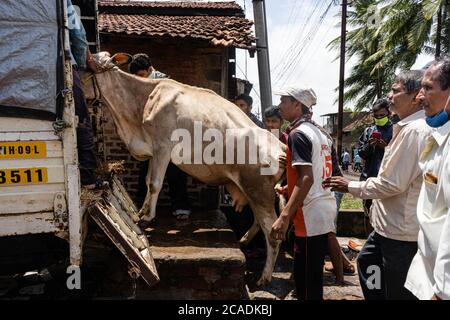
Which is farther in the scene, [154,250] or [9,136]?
[154,250]

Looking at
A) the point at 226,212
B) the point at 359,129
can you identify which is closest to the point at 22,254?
the point at 226,212

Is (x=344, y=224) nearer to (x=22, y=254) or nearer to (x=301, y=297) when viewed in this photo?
(x=301, y=297)

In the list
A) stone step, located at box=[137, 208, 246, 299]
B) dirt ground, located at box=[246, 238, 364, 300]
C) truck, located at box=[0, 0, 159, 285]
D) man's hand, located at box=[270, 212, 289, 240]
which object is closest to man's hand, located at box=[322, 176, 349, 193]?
man's hand, located at box=[270, 212, 289, 240]

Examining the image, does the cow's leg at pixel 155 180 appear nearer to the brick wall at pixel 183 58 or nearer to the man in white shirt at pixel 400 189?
the brick wall at pixel 183 58

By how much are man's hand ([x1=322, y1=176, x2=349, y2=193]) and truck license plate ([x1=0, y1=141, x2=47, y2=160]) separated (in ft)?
6.76

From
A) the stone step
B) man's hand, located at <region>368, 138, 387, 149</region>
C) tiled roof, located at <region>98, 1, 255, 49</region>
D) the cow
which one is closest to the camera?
the stone step

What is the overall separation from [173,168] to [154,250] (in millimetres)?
1639

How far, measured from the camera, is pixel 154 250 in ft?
12.7

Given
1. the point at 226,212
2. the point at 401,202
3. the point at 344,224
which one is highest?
the point at 401,202

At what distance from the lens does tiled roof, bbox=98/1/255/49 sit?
627 cm

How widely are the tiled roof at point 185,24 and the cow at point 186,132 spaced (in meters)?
1.78

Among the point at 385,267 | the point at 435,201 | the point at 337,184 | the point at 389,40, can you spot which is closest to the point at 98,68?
the point at 337,184

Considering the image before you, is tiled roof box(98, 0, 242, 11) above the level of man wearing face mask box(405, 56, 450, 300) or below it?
above

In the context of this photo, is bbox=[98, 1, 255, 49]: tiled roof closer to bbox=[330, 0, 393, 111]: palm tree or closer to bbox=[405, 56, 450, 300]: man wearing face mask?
bbox=[405, 56, 450, 300]: man wearing face mask
